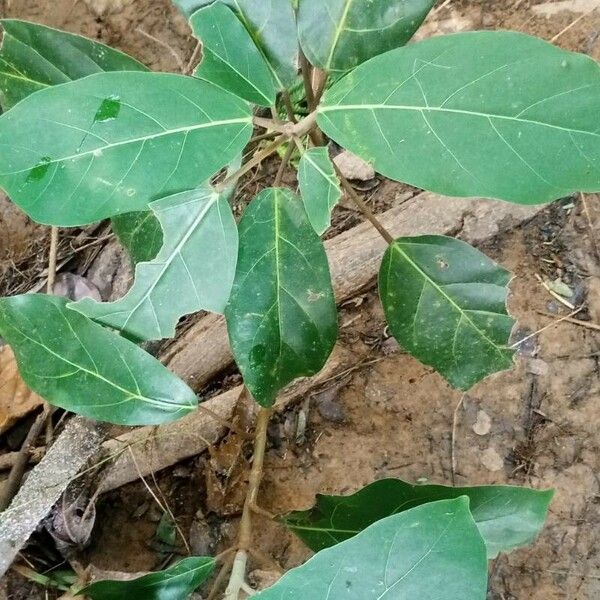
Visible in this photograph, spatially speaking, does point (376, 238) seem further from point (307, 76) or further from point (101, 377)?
point (101, 377)

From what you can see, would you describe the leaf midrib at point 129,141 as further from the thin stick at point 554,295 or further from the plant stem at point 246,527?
the thin stick at point 554,295

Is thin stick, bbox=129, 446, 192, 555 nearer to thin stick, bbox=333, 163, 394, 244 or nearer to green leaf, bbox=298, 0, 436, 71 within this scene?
thin stick, bbox=333, 163, 394, 244

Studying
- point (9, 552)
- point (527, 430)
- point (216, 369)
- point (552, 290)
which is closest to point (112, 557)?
point (9, 552)

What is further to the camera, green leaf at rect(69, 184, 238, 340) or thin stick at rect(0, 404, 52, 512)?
thin stick at rect(0, 404, 52, 512)

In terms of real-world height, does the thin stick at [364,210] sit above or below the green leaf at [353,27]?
below

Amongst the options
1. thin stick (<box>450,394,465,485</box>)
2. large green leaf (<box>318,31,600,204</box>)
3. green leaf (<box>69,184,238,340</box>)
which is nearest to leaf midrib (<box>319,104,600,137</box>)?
large green leaf (<box>318,31,600,204</box>)

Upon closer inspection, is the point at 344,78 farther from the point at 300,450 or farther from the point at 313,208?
the point at 300,450

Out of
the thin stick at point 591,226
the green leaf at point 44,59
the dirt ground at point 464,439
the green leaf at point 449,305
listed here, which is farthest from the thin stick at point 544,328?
the green leaf at point 44,59
